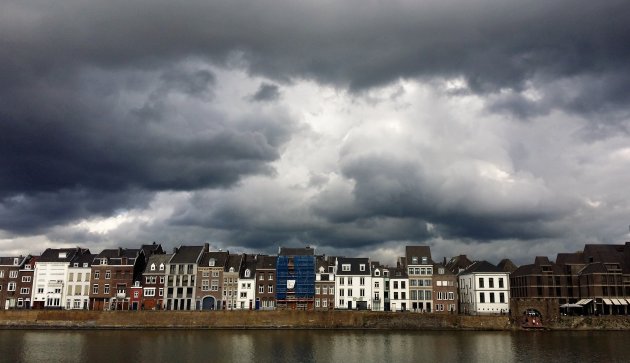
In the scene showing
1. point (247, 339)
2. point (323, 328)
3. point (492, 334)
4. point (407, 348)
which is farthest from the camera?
point (323, 328)

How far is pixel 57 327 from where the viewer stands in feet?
312

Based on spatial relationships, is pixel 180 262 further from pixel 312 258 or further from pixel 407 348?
pixel 407 348

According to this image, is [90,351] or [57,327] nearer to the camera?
[90,351]

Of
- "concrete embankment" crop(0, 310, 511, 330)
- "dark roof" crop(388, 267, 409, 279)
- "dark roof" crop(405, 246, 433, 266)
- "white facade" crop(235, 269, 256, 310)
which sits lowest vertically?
"concrete embankment" crop(0, 310, 511, 330)

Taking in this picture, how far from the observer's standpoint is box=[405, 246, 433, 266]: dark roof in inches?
4301

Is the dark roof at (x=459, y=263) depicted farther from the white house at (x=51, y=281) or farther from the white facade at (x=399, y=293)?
the white house at (x=51, y=281)

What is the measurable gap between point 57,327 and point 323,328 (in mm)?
45544

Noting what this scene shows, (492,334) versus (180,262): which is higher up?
(180,262)

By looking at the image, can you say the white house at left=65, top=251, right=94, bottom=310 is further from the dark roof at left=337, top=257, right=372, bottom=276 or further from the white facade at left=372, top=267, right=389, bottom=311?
the white facade at left=372, top=267, right=389, bottom=311

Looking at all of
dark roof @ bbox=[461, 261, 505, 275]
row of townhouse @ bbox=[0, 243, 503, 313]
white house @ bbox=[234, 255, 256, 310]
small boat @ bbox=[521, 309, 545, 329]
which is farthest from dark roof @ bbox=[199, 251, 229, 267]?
small boat @ bbox=[521, 309, 545, 329]

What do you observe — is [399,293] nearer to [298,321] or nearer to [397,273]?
[397,273]

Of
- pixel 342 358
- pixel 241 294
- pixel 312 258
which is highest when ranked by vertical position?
pixel 312 258

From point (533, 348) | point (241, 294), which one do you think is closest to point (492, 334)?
point (533, 348)

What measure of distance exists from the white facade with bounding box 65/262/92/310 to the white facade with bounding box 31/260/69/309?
0.96m
